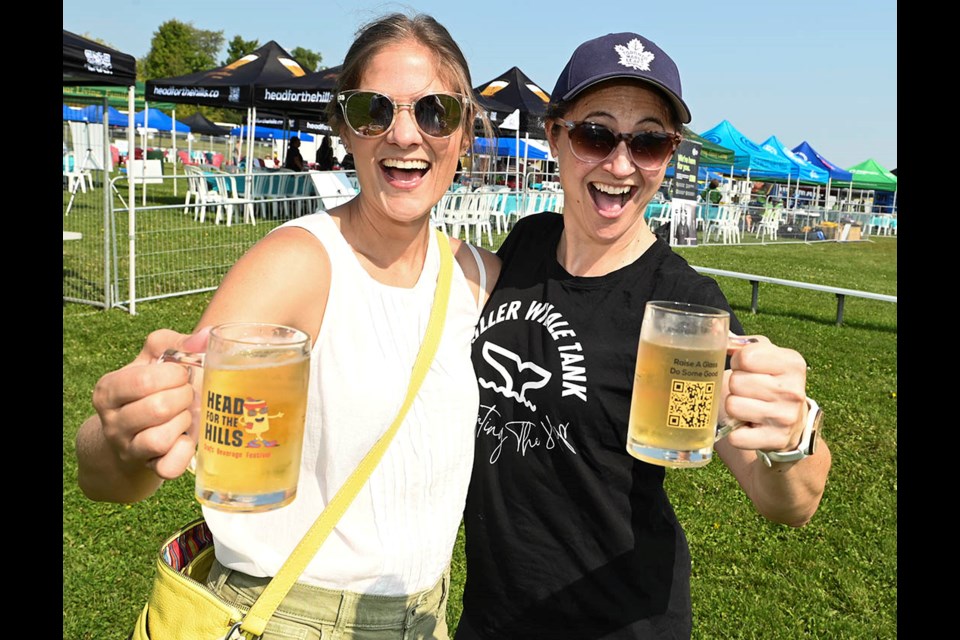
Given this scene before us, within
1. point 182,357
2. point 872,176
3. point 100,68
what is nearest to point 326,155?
point 100,68

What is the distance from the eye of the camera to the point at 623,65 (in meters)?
2.16

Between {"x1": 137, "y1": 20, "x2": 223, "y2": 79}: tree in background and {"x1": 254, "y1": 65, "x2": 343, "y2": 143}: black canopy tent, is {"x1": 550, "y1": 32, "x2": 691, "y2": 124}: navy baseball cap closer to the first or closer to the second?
{"x1": 254, "y1": 65, "x2": 343, "y2": 143}: black canopy tent

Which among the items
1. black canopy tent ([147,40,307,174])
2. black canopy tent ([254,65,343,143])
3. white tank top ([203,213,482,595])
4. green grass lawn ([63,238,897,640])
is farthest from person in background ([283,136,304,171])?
white tank top ([203,213,482,595])

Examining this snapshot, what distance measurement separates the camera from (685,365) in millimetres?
1592

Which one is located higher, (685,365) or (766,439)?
(685,365)

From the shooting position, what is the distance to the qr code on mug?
5.26 feet

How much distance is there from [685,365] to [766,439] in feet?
0.78

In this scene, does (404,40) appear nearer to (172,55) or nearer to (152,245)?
(152,245)

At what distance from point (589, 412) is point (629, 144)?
0.81 meters

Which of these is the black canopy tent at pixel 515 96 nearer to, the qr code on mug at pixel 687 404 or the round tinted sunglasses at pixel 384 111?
the round tinted sunglasses at pixel 384 111
